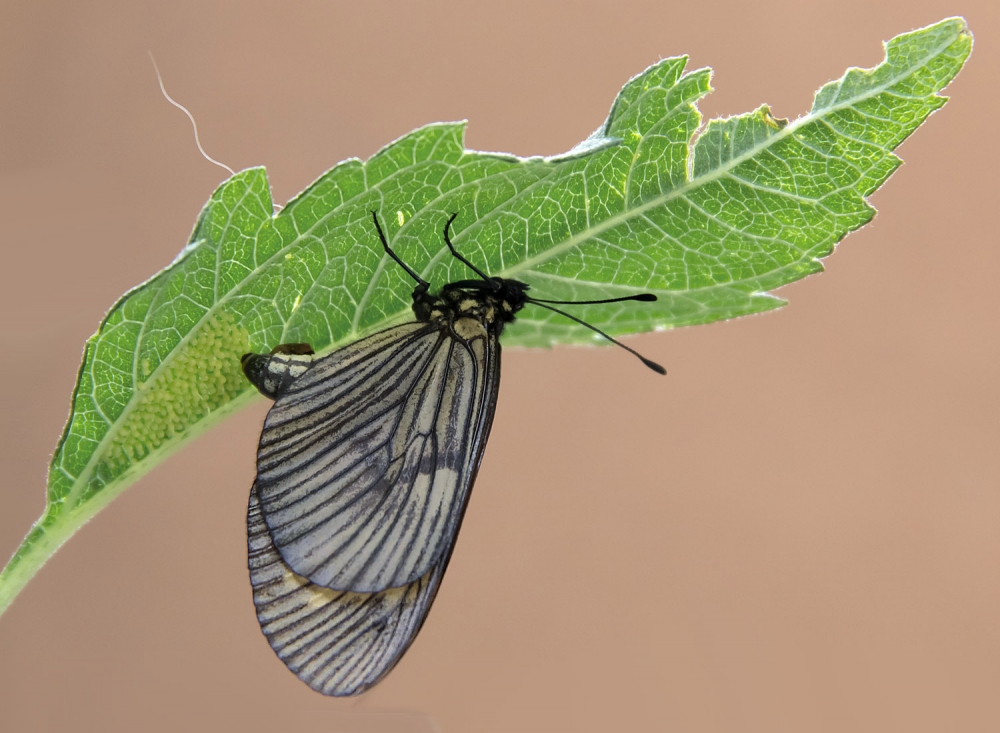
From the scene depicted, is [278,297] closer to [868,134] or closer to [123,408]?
[123,408]

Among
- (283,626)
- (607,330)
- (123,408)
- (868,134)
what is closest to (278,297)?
(123,408)

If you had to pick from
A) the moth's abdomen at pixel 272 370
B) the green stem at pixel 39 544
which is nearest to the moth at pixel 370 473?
the moth's abdomen at pixel 272 370

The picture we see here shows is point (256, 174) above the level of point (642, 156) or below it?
below

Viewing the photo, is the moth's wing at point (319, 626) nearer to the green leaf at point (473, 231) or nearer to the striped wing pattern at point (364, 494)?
the striped wing pattern at point (364, 494)

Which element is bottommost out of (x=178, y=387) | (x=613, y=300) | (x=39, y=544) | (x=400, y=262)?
(x=39, y=544)

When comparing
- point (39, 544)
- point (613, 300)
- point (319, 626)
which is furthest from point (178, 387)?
point (613, 300)

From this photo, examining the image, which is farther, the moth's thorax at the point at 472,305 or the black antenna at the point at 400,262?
the moth's thorax at the point at 472,305

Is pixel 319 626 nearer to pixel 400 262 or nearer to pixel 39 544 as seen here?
pixel 39 544
